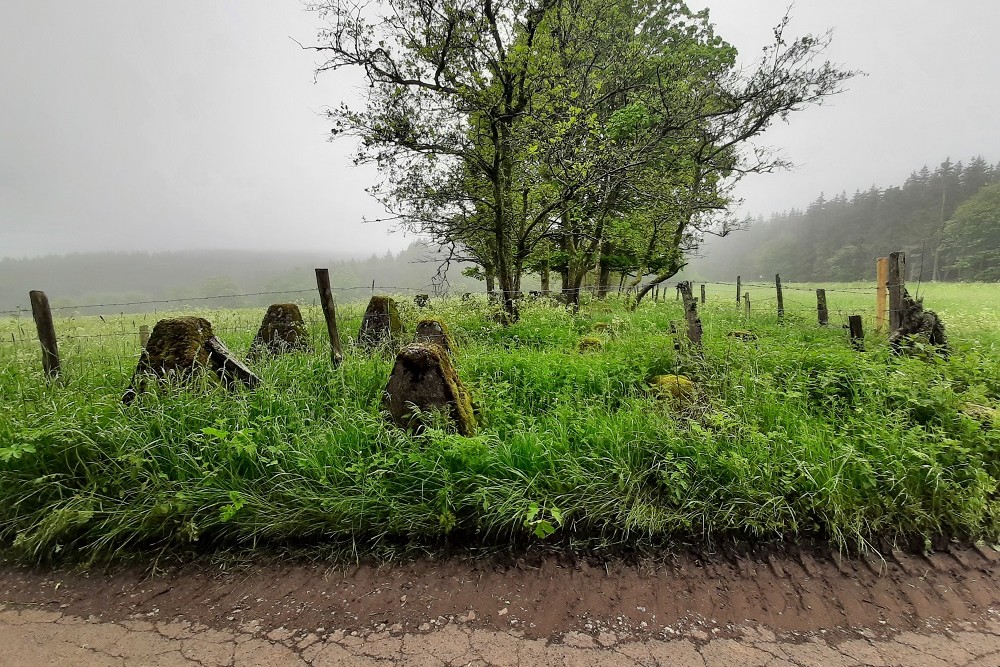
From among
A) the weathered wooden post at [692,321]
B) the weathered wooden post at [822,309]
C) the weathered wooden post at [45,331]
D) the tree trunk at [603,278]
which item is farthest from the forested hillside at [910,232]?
the weathered wooden post at [45,331]

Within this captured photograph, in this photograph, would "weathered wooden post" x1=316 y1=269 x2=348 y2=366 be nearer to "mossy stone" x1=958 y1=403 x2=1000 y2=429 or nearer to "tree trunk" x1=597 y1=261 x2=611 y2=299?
"mossy stone" x1=958 y1=403 x2=1000 y2=429

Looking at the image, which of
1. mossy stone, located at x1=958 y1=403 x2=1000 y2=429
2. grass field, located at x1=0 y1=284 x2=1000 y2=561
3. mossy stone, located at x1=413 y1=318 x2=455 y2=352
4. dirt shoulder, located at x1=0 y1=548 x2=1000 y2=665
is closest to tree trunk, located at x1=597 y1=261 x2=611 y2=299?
mossy stone, located at x1=413 y1=318 x2=455 y2=352

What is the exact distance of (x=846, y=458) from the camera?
302 cm

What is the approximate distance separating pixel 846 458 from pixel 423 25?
30.5 feet

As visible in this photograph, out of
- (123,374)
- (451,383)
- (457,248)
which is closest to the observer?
(451,383)

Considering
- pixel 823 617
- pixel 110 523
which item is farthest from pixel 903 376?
pixel 110 523

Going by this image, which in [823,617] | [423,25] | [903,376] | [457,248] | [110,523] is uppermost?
[423,25]

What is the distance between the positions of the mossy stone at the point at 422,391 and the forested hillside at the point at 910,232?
118 ft

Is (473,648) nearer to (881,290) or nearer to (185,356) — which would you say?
(185,356)

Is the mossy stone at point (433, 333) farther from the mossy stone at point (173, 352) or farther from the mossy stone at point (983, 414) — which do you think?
the mossy stone at point (983, 414)

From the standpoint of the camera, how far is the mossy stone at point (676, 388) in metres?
4.04

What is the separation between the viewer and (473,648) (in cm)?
216

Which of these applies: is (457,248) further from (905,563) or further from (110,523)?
(905,563)

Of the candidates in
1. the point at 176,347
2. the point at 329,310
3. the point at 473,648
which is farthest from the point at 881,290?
the point at 176,347
